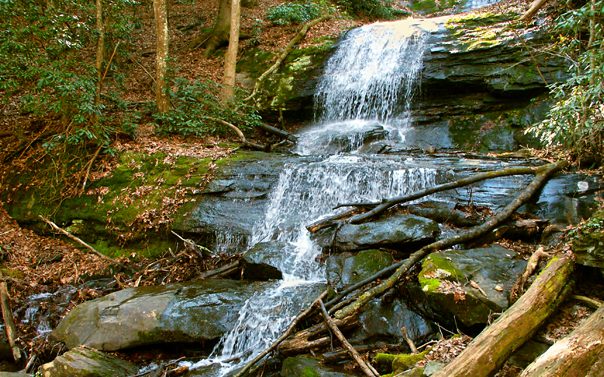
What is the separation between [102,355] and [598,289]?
213 inches

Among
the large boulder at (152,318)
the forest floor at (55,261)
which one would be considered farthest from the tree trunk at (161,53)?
the large boulder at (152,318)

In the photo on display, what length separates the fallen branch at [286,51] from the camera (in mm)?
13433

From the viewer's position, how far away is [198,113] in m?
10.7

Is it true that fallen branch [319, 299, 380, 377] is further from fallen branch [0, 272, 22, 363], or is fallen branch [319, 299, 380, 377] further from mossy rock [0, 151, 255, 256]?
mossy rock [0, 151, 255, 256]

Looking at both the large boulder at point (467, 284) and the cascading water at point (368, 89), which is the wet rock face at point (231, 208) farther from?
A: the large boulder at point (467, 284)

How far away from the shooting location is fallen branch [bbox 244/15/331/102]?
13433 mm

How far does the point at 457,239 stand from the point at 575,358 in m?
2.81

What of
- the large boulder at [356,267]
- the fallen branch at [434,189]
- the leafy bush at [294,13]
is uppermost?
the leafy bush at [294,13]

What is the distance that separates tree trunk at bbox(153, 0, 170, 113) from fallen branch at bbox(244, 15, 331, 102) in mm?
2755

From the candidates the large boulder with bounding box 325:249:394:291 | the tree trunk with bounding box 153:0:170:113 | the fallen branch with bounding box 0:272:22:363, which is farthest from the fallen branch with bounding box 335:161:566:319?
the tree trunk with bounding box 153:0:170:113

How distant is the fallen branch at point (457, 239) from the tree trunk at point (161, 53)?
8069 mm

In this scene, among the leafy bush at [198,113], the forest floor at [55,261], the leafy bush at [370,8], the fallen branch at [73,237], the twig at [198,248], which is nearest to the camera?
the forest floor at [55,261]

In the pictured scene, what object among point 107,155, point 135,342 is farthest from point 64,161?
point 135,342

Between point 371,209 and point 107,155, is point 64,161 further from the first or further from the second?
point 371,209
